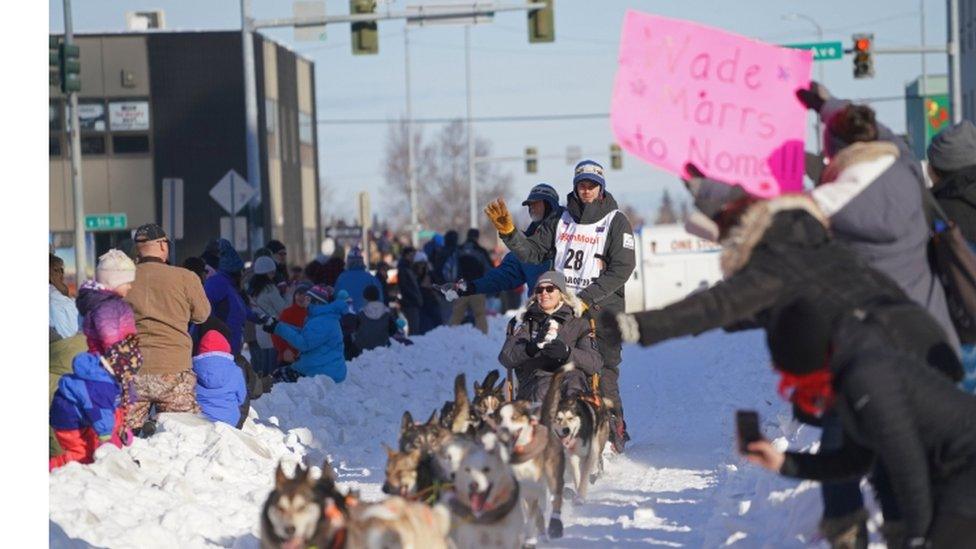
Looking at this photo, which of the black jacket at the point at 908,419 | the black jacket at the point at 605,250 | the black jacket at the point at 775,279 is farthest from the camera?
the black jacket at the point at 605,250

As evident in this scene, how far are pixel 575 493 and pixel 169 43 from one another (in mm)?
41024

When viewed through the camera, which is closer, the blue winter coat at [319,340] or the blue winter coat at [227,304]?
the blue winter coat at [227,304]

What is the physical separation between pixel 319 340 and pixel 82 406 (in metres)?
6.40

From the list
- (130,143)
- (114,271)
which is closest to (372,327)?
(114,271)

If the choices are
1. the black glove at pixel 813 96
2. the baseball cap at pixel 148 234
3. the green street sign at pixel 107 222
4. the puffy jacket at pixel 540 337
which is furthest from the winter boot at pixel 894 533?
the green street sign at pixel 107 222

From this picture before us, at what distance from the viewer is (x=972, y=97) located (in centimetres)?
6550

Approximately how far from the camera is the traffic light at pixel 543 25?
25125 mm

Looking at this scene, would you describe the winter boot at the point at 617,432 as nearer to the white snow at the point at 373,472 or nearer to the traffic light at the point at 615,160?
the white snow at the point at 373,472

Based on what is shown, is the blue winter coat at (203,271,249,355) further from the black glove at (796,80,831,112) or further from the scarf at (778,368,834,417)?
the scarf at (778,368,834,417)

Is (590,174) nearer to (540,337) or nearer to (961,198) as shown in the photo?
(540,337)

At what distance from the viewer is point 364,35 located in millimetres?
25359

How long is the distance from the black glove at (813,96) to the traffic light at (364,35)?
1870cm

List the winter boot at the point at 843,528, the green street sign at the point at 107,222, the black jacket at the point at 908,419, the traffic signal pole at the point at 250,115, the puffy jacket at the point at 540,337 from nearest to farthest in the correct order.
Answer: the black jacket at the point at 908,419, the winter boot at the point at 843,528, the puffy jacket at the point at 540,337, the traffic signal pole at the point at 250,115, the green street sign at the point at 107,222

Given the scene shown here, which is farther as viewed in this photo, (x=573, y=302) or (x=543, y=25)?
(x=543, y=25)
